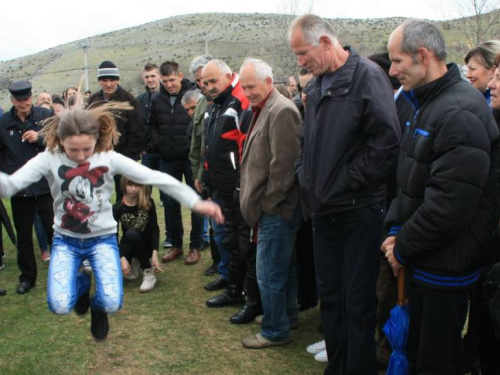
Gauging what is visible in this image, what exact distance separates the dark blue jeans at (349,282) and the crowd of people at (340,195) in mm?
11

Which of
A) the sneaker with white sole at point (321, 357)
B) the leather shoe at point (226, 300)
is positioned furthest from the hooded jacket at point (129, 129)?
the sneaker with white sole at point (321, 357)

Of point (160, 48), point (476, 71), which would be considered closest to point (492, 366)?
point (476, 71)

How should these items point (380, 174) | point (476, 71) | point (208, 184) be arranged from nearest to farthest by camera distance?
point (380, 174) < point (476, 71) < point (208, 184)

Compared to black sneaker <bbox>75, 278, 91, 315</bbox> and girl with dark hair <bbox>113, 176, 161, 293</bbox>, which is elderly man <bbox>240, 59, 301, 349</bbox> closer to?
black sneaker <bbox>75, 278, 91, 315</bbox>

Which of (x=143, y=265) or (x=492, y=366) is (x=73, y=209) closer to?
(x=143, y=265)

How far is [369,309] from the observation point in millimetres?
3594

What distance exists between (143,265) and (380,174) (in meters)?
3.66

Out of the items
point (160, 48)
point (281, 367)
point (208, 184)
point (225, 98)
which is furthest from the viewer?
point (160, 48)

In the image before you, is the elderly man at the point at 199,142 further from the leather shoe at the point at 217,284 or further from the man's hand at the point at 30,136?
the man's hand at the point at 30,136

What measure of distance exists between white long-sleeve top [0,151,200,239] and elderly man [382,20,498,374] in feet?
5.85

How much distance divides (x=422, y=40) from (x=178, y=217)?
4804 millimetres

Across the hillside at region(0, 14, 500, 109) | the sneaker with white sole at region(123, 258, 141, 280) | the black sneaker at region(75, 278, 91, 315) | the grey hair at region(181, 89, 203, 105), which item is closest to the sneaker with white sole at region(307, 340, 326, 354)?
the black sneaker at region(75, 278, 91, 315)

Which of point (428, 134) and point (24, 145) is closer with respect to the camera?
point (428, 134)

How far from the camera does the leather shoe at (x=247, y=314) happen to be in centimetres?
513
